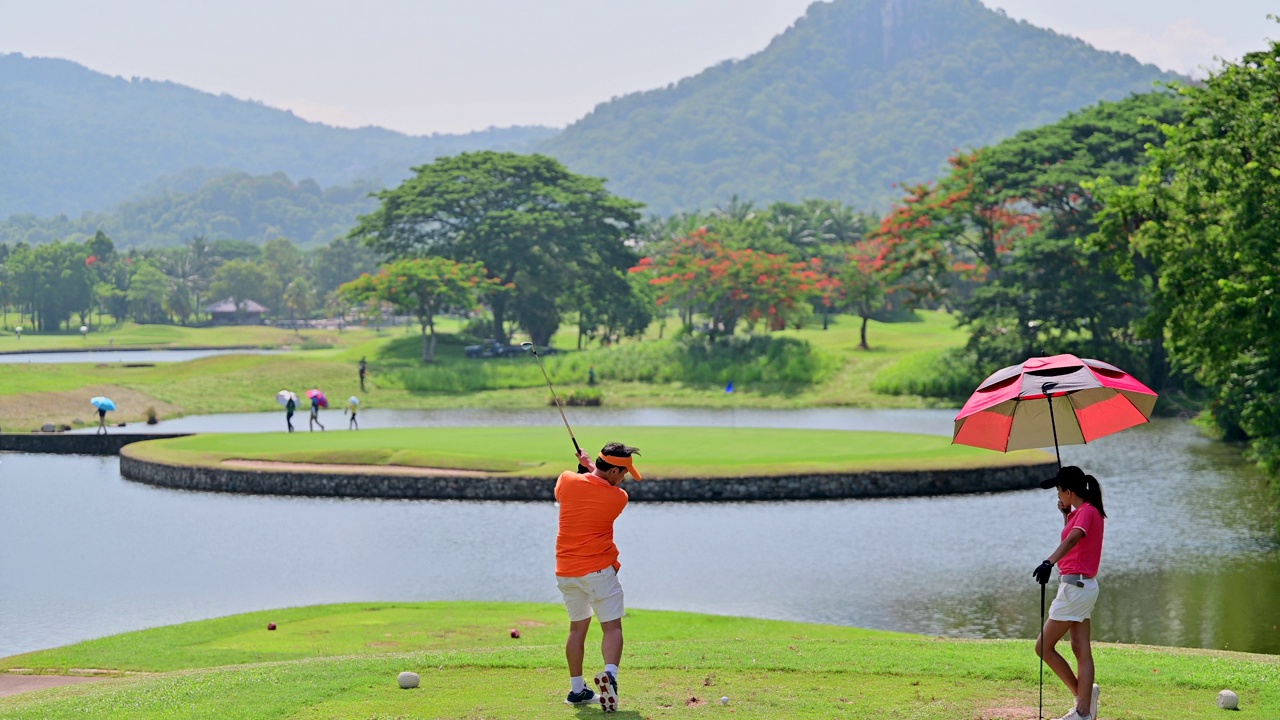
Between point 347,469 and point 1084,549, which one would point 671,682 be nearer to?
point 1084,549

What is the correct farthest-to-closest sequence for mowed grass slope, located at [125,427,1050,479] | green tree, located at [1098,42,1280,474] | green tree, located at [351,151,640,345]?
green tree, located at [351,151,640,345]
mowed grass slope, located at [125,427,1050,479]
green tree, located at [1098,42,1280,474]

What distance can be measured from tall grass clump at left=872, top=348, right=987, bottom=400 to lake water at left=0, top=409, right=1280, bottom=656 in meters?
29.4

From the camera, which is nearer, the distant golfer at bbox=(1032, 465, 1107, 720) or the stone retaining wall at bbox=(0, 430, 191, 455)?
the distant golfer at bbox=(1032, 465, 1107, 720)

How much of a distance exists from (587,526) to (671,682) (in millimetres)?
2579

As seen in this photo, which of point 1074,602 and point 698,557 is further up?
point 1074,602

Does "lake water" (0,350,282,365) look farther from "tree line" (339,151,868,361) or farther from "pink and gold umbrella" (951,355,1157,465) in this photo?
"pink and gold umbrella" (951,355,1157,465)

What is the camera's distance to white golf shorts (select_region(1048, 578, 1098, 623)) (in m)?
12.5

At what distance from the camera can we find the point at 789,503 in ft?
131

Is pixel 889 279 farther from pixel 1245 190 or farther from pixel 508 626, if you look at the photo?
pixel 508 626

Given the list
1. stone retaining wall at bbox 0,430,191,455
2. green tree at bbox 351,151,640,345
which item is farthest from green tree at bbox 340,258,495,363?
stone retaining wall at bbox 0,430,191,455

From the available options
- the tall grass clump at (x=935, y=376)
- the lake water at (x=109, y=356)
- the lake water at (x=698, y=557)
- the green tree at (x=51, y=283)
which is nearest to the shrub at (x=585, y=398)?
the tall grass clump at (x=935, y=376)

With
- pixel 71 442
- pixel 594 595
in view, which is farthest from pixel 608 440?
pixel 594 595

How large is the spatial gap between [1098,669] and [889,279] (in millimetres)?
65793

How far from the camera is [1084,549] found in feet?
41.0
